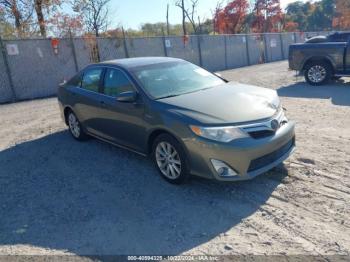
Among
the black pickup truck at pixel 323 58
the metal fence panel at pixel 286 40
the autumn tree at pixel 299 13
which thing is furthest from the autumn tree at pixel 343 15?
the black pickup truck at pixel 323 58

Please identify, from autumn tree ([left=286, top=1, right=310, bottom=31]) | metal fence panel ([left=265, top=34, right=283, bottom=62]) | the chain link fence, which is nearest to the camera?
the chain link fence

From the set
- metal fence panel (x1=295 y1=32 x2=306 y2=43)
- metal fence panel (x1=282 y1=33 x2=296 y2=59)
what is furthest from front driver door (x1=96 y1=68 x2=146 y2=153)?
metal fence panel (x1=295 y1=32 x2=306 y2=43)

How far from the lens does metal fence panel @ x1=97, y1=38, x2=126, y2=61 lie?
14.9 m

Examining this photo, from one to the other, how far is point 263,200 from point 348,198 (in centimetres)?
89

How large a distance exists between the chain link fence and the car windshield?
8.99 metres

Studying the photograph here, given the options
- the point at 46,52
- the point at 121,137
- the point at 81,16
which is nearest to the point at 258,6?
the point at 81,16

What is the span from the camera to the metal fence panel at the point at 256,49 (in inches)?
942

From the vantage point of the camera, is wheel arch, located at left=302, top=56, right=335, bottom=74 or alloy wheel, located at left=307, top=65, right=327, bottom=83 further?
alloy wheel, located at left=307, top=65, right=327, bottom=83

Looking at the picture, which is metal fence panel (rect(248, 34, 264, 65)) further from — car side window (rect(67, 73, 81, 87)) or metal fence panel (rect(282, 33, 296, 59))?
car side window (rect(67, 73, 81, 87))

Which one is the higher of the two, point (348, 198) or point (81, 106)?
point (81, 106)

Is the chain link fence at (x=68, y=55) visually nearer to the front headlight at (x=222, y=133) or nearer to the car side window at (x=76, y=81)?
the car side window at (x=76, y=81)

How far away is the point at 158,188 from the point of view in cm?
434

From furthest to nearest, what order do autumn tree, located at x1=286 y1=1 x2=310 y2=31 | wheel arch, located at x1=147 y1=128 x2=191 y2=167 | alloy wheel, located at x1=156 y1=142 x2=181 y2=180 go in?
autumn tree, located at x1=286 y1=1 x2=310 y2=31
alloy wheel, located at x1=156 y1=142 x2=181 y2=180
wheel arch, located at x1=147 y1=128 x2=191 y2=167

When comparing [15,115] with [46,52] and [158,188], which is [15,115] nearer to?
[46,52]
